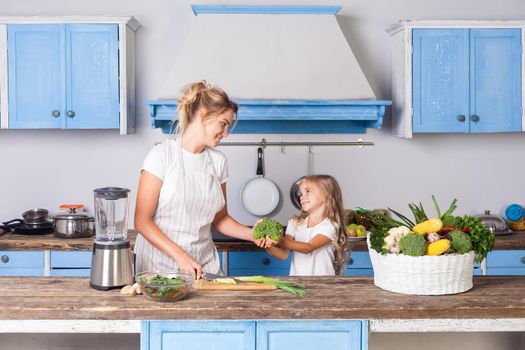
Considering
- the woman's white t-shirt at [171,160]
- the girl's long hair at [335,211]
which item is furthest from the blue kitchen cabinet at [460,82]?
the woman's white t-shirt at [171,160]

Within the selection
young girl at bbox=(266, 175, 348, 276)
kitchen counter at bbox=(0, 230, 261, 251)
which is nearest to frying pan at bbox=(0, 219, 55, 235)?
kitchen counter at bbox=(0, 230, 261, 251)

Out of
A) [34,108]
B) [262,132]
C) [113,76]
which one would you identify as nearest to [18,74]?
[34,108]

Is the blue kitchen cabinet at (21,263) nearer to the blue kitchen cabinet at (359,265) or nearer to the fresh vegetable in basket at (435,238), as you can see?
the blue kitchen cabinet at (359,265)

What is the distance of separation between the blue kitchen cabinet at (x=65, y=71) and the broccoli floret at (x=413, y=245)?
8.52 ft

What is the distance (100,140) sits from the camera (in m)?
5.12

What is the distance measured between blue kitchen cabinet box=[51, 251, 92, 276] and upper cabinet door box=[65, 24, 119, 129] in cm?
86

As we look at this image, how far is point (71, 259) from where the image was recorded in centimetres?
448

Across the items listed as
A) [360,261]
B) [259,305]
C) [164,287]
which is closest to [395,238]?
[259,305]

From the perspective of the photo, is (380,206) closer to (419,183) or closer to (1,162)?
(419,183)

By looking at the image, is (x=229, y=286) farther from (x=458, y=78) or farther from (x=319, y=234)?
(x=458, y=78)

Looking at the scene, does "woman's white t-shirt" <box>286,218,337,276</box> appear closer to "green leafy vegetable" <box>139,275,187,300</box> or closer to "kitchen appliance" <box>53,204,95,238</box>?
"green leafy vegetable" <box>139,275,187,300</box>

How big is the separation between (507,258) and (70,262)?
2.75 metres

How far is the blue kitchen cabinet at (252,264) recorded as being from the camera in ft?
14.7

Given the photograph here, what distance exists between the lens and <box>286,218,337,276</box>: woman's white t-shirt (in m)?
3.70
